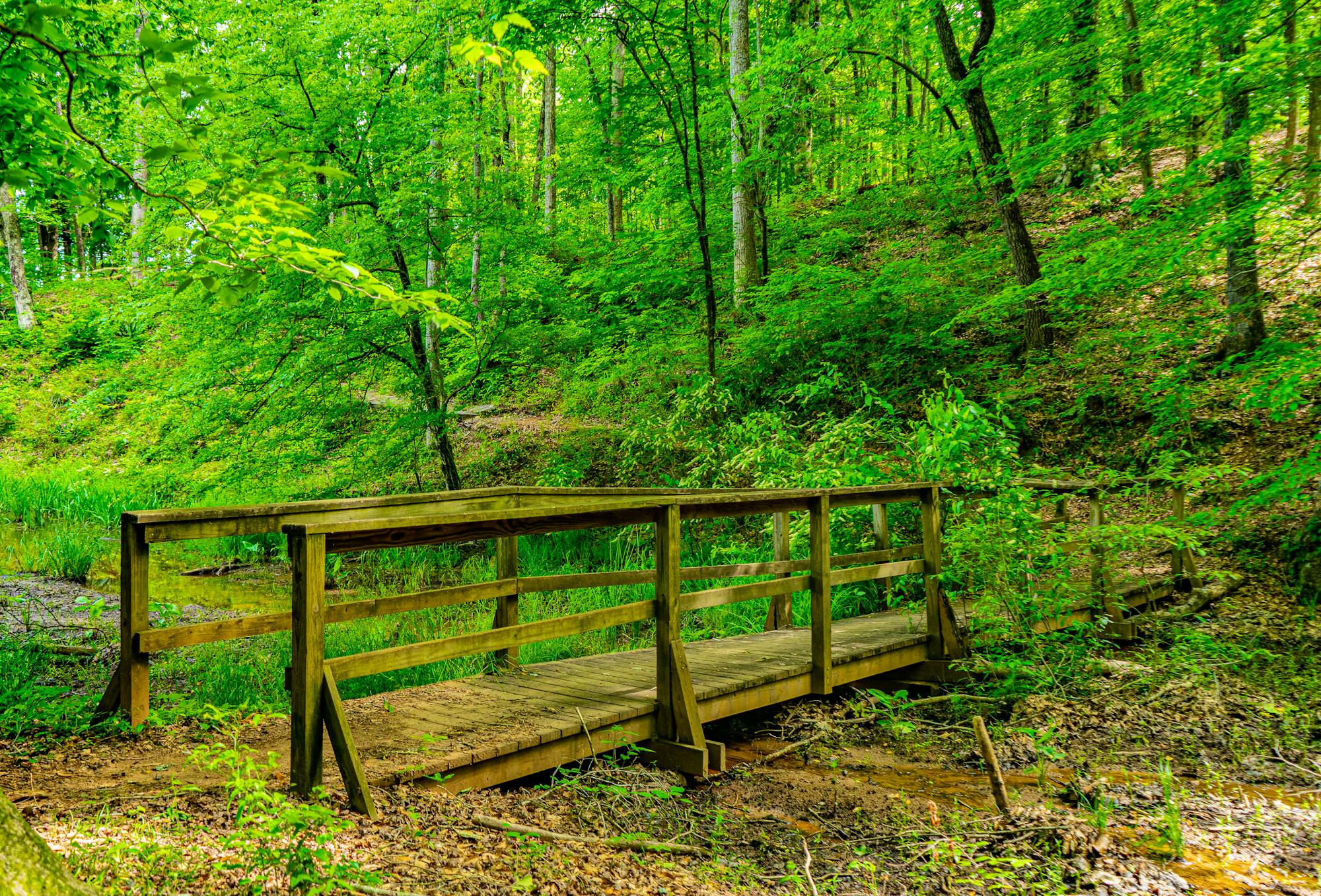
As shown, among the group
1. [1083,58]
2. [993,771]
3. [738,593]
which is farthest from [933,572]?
[1083,58]

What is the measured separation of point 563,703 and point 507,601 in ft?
3.50

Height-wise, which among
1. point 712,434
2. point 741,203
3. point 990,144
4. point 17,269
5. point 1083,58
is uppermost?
point 1083,58

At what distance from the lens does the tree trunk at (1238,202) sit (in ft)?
21.7

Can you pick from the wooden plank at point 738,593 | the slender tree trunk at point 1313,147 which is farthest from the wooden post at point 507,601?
the slender tree trunk at point 1313,147

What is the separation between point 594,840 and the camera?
3.26 meters

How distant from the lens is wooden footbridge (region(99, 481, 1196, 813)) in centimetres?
328

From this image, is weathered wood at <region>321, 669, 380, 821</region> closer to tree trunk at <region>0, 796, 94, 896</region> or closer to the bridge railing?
the bridge railing

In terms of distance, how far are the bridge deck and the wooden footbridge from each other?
0.04 ft

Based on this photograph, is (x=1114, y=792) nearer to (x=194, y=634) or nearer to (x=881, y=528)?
(x=881, y=528)

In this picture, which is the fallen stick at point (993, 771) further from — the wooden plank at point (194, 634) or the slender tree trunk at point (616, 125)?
the slender tree trunk at point (616, 125)

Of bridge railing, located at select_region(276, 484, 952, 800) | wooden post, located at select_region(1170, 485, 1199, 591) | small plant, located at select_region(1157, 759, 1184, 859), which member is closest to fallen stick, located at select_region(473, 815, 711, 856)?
bridge railing, located at select_region(276, 484, 952, 800)

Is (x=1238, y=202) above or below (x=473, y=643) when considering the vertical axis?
above

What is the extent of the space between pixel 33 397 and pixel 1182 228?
23.5 meters

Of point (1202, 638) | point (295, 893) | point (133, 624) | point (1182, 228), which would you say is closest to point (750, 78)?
point (1182, 228)
